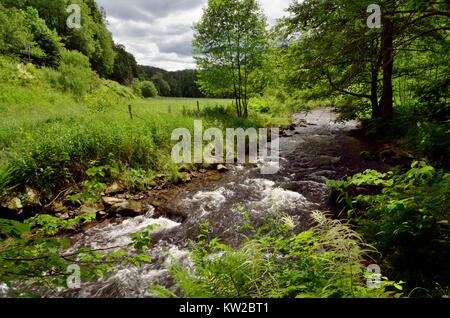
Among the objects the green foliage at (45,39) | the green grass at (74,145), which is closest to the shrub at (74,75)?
the green foliage at (45,39)

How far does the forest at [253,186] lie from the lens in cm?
179

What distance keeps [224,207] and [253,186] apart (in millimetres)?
1565

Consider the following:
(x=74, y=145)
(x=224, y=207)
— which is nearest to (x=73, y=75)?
(x=74, y=145)

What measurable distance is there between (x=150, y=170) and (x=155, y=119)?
308 centimetres

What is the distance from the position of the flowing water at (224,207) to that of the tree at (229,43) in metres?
7.64

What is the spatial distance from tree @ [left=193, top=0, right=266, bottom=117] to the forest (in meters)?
0.09

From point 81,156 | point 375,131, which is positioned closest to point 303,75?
point 375,131

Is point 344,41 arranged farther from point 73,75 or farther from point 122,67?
point 122,67

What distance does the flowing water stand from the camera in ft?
10.8

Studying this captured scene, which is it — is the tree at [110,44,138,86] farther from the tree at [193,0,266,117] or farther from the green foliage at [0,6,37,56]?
the tree at [193,0,266,117]

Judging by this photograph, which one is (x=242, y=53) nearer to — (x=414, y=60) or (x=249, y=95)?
(x=249, y=95)

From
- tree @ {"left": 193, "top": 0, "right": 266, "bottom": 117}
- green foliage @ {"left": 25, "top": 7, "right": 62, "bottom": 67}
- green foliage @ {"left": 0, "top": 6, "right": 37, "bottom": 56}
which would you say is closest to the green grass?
tree @ {"left": 193, "top": 0, "right": 266, "bottom": 117}

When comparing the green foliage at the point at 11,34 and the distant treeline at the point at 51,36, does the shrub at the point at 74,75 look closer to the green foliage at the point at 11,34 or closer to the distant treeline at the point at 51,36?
the distant treeline at the point at 51,36

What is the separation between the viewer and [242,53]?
1293 cm
